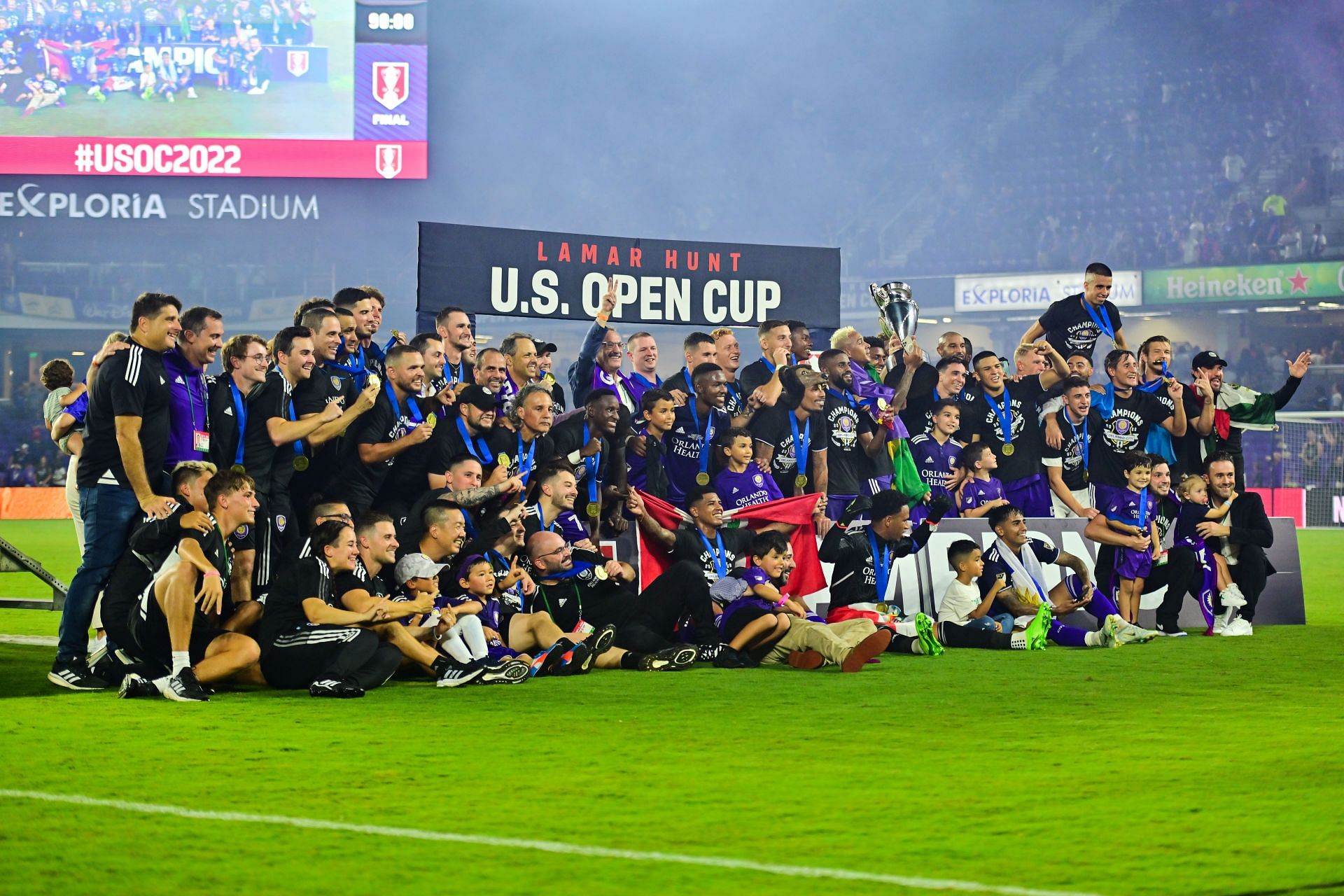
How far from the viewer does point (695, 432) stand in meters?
10.1

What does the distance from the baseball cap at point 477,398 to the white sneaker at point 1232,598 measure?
5.58 metres

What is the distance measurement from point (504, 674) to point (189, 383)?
7.18ft

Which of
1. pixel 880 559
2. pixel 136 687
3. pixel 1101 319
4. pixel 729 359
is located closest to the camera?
pixel 136 687

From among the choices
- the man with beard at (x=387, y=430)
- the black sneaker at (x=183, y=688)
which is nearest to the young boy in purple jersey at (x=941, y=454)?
the man with beard at (x=387, y=430)

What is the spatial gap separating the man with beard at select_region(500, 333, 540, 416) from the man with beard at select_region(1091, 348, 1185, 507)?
4.34 meters

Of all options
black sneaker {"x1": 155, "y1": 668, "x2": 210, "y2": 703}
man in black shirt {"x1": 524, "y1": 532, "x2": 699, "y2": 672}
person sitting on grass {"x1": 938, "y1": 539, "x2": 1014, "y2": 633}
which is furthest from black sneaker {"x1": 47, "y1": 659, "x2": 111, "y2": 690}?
person sitting on grass {"x1": 938, "y1": 539, "x2": 1014, "y2": 633}

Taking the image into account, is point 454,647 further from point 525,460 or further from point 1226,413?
point 1226,413

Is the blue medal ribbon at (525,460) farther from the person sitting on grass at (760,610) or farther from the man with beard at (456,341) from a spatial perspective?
the person sitting on grass at (760,610)

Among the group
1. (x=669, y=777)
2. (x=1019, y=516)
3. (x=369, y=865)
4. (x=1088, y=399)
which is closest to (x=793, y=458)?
(x=1019, y=516)

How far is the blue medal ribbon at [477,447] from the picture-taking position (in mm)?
8594

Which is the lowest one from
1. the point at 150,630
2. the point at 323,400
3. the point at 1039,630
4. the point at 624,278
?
the point at 1039,630

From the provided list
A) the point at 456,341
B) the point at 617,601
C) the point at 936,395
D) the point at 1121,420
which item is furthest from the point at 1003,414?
the point at 456,341

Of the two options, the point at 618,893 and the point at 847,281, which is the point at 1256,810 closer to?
the point at 618,893

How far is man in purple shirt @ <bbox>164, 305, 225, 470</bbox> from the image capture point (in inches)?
285
